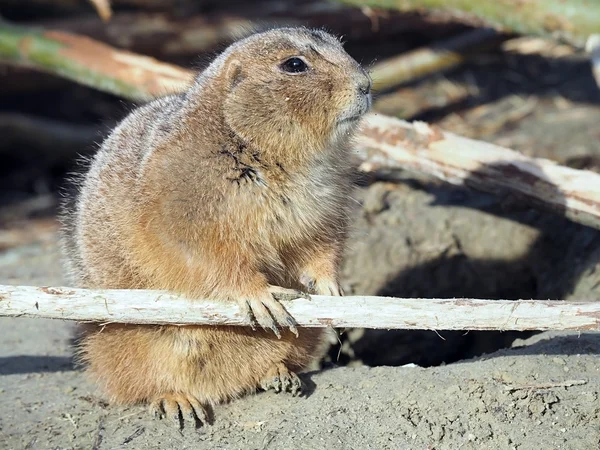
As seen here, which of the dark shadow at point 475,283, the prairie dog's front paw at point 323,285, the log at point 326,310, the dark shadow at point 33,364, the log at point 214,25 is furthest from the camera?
the log at point 214,25

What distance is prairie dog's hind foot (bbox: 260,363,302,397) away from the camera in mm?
4660

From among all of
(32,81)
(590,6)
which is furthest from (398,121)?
(32,81)

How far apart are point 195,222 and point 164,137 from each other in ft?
1.90

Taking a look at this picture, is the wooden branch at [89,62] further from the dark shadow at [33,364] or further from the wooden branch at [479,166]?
the dark shadow at [33,364]

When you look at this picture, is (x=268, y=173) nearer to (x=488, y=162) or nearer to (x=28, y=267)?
(x=488, y=162)

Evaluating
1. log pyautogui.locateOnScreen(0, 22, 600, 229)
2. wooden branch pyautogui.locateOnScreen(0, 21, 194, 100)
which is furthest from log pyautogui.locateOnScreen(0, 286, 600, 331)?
wooden branch pyautogui.locateOnScreen(0, 21, 194, 100)

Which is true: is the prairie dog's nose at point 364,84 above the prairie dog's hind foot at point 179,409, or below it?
above

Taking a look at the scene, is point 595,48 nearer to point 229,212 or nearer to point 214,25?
point 229,212

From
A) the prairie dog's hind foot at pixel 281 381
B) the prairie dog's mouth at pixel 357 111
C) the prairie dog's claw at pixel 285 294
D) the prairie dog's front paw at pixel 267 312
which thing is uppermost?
the prairie dog's mouth at pixel 357 111

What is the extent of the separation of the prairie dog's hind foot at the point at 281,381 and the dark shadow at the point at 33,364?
1.50m

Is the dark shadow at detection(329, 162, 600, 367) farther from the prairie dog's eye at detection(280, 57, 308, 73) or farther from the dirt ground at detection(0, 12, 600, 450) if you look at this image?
the prairie dog's eye at detection(280, 57, 308, 73)

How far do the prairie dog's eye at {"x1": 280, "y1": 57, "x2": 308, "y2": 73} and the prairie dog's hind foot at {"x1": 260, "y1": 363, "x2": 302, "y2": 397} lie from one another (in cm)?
163

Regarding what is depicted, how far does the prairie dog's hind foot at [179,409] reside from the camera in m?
4.52

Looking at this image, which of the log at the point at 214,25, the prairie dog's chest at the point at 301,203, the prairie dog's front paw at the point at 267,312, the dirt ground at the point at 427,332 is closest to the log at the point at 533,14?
the dirt ground at the point at 427,332
